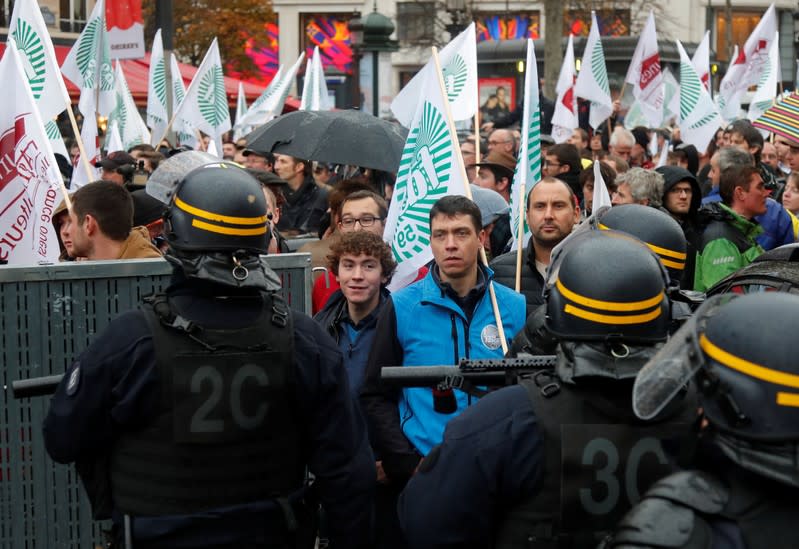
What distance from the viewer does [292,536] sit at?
384 centimetres

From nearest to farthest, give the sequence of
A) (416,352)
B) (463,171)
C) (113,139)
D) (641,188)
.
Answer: (416,352) < (463,171) < (641,188) < (113,139)

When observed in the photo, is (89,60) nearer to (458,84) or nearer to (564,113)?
(458,84)

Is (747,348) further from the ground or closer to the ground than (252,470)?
further from the ground

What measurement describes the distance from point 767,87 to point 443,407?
1226 cm

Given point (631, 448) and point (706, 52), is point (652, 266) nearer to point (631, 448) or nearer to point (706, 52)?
point (631, 448)

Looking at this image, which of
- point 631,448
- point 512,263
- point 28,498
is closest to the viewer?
point 631,448

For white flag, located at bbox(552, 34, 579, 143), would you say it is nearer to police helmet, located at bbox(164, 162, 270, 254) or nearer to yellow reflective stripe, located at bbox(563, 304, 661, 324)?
police helmet, located at bbox(164, 162, 270, 254)

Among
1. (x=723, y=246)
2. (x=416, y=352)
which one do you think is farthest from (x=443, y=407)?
(x=723, y=246)

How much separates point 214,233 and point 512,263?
9.33 ft

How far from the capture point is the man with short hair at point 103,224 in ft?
18.2

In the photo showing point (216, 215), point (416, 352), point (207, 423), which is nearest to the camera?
point (207, 423)

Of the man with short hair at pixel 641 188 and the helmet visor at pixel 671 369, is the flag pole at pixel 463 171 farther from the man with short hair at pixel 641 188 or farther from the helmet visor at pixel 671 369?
the helmet visor at pixel 671 369

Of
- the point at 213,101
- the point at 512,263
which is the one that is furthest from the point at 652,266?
the point at 213,101

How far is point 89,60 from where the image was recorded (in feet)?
37.7
